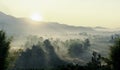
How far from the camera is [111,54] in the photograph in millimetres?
50438

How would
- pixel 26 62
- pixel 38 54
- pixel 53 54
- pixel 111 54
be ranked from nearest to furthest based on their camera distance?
1. pixel 111 54
2. pixel 26 62
3. pixel 38 54
4. pixel 53 54

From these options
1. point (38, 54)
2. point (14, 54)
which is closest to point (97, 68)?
point (14, 54)

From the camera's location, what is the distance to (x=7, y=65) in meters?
Answer: 43.7

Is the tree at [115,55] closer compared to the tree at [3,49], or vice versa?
the tree at [3,49]

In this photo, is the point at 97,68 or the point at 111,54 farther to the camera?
the point at 97,68

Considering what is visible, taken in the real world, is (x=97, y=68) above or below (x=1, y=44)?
below

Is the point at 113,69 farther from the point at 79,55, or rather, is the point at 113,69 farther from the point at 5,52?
the point at 79,55


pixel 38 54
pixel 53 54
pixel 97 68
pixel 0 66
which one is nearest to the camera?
pixel 0 66

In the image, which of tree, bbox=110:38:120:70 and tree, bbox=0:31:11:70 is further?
tree, bbox=110:38:120:70

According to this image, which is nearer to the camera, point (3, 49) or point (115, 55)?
point (3, 49)

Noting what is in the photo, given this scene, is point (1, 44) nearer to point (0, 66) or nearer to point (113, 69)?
point (0, 66)

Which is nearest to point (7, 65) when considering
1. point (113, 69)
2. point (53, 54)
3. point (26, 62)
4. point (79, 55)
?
point (113, 69)

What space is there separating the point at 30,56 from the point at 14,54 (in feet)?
235

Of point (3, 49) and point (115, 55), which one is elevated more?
point (3, 49)
